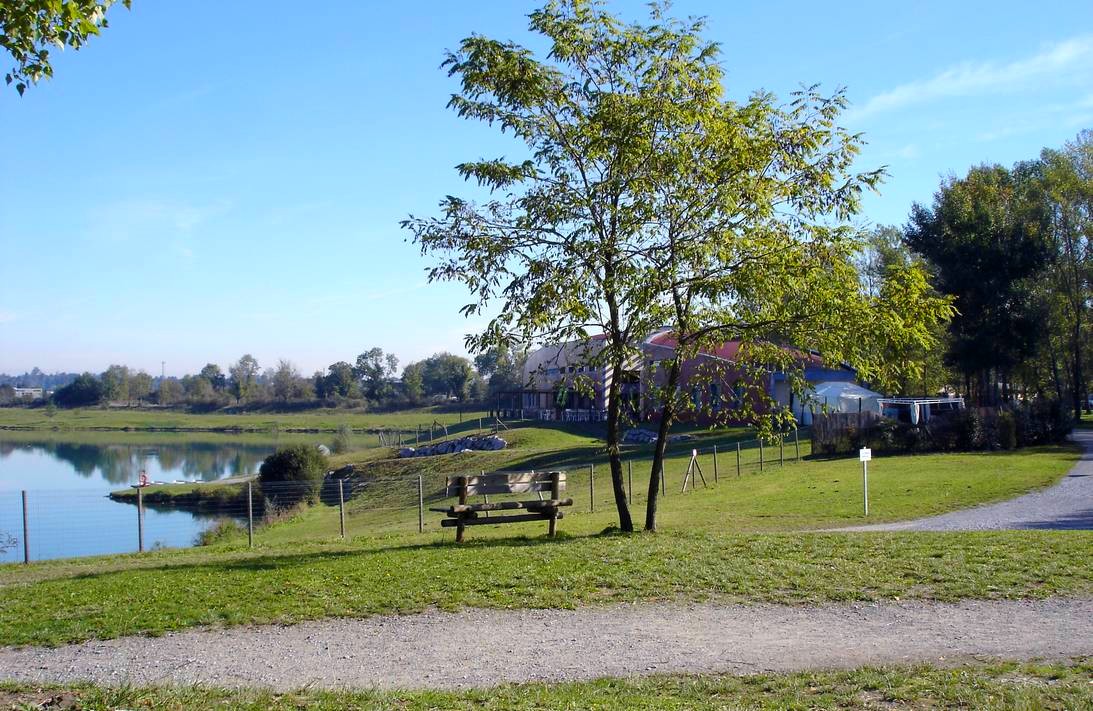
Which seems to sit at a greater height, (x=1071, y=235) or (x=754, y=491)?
(x=1071, y=235)

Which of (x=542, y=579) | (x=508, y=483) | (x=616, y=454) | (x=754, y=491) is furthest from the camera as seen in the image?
(x=754, y=491)

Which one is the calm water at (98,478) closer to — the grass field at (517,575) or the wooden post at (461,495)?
the grass field at (517,575)

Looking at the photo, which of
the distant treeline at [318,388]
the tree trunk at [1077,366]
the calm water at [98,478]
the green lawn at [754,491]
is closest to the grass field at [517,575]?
the green lawn at [754,491]

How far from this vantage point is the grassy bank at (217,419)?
329 ft

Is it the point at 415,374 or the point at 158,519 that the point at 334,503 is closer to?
the point at 158,519

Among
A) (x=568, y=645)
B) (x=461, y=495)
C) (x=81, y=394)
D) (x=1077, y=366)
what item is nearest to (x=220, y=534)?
(x=461, y=495)

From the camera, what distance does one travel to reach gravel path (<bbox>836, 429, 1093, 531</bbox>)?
55.0 feet

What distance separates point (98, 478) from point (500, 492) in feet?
142

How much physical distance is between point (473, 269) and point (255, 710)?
8.71 metres

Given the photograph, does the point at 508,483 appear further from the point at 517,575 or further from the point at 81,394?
the point at 81,394

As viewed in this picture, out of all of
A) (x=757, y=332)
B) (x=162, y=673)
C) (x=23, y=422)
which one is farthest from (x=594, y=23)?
(x=23, y=422)

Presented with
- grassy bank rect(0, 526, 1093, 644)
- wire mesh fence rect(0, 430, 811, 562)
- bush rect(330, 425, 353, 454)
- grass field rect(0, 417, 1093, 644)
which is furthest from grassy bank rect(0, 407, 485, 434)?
grassy bank rect(0, 526, 1093, 644)

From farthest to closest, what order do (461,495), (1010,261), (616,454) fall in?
(1010,261) < (616,454) < (461,495)

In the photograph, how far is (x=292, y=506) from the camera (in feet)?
114
